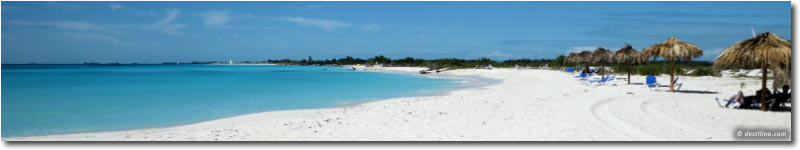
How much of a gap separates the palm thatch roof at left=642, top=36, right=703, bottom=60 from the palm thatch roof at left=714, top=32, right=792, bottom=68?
2.44 metres

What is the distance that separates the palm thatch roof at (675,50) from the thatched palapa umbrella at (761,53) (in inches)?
92.7

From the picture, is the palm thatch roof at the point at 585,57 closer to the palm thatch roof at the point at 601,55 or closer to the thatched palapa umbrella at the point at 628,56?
the palm thatch roof at the point at 601,55

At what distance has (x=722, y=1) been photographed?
5.71 meters

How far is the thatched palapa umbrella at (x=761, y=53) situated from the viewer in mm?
5387

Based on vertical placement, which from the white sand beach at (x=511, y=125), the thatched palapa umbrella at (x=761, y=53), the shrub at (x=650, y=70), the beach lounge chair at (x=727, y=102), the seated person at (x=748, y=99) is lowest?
the white sand beach at (x=511, y=125)

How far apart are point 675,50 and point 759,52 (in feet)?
10.2

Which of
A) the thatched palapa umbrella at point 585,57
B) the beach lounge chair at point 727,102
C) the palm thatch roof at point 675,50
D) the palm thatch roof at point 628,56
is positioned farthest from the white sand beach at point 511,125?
the thatched palapa umbrella at point 585,57

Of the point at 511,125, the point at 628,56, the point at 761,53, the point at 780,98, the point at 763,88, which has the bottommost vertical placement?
the point at 511,125

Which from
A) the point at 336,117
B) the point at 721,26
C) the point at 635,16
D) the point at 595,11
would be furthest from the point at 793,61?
the point at 336,117

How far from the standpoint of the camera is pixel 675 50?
8.60 meters

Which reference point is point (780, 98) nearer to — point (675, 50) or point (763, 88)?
point (763, 88)

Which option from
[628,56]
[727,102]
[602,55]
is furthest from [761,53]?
[602,55]

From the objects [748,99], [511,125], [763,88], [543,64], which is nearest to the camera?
[511,125]

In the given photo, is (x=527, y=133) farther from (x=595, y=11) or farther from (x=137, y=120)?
(x=137, y=120)
